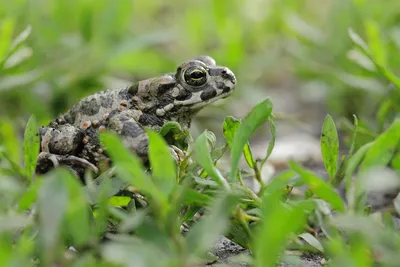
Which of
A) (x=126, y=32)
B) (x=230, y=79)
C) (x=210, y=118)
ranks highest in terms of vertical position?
(x=230, y=79)

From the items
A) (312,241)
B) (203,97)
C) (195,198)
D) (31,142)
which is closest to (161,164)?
(195,198)

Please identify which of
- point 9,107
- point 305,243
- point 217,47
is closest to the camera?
point 305,243

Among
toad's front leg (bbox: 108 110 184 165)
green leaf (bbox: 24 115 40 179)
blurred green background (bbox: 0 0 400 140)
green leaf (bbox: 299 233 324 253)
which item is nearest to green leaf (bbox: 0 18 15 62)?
blurred green background (bbox: 0 0 400 140)

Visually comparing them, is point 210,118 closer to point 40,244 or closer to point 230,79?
point 230,79

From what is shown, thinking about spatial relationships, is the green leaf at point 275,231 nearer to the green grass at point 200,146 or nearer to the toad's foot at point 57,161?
the green grass at point 200,146

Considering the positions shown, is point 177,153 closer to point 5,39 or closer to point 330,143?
point 330,143

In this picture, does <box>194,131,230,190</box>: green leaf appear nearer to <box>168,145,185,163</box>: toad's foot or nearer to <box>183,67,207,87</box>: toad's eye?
<box>168,145,185,163</box>: toad's foot

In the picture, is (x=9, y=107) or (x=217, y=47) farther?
(x=217, y=47)

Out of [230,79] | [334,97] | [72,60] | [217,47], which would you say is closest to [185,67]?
[230,79]
